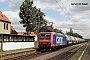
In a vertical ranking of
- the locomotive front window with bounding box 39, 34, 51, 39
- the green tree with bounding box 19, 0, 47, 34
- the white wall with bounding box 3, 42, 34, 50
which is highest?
the green tree with bounding box 19, 0, 47, 34

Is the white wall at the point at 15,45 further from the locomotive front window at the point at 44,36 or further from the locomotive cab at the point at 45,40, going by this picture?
the locomotive front window at the point at 44,36

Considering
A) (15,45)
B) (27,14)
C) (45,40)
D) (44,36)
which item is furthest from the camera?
(27,14)

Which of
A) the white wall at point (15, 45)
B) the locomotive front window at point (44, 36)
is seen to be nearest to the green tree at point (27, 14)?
the white wall at point (15, 45)

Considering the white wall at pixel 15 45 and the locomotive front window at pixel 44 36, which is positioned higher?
the locomotive front window at pixel 44 36

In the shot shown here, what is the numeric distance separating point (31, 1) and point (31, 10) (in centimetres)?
262

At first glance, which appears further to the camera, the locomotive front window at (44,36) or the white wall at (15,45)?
the white wall at (15,45)

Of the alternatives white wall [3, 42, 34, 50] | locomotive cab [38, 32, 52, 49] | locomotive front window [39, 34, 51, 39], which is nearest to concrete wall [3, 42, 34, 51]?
white wall [3, 42, 34, 50]

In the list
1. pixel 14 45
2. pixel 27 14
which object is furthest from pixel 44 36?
pixel 27 14

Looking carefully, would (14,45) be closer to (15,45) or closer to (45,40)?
(15,45)

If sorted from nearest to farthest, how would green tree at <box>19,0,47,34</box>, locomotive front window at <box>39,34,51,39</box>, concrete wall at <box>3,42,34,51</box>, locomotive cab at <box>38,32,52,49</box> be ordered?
locomotive cab at <box>38,32,52,49</box> < locomotive front window at <box>39,34,51,39</box> < concrete wall at <box>3,42,34,51</box> < green tree at <box>19,0,47,34</box>

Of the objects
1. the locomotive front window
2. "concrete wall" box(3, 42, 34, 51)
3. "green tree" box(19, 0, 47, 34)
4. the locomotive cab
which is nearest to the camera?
the locomotive cab

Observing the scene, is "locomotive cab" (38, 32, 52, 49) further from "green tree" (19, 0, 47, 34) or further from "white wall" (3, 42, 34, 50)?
"green tree" (19, 0, 47, 34)

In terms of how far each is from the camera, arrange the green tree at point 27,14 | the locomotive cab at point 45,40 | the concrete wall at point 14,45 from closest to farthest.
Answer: the locomotive cab at point 45,40 < the concrete wall at point 14,45 < the green tree at point 27,14

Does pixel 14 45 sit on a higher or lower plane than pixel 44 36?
lower
